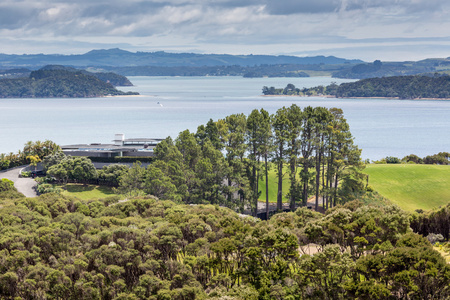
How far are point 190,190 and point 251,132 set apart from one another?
9.88 m

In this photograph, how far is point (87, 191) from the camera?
58.2 meters

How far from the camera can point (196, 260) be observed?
27094 millimetres

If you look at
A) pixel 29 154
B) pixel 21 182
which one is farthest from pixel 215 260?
pixel 29 154

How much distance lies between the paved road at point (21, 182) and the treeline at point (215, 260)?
24.2m

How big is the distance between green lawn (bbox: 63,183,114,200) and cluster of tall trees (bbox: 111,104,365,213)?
220 inches

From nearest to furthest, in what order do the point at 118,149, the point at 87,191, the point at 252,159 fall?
the point at 252,159 → the point at 87,191 → the point at 118,149

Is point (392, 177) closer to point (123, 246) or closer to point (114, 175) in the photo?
point (114, 175)

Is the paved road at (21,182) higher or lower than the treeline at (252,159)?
lower

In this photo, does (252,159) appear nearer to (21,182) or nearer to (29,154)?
(21,182)

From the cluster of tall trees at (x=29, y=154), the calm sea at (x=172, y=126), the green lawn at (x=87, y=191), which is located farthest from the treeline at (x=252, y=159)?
the calm sea at (x=172, y=126)

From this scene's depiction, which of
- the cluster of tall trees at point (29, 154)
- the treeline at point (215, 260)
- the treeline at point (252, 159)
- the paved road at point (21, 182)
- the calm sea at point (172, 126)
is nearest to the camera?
the treeline at point (215, 260)

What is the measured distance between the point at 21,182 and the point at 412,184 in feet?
166

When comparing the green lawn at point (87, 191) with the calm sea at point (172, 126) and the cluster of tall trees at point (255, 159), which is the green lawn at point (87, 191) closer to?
the cluster of tall trees at point (255, 159)

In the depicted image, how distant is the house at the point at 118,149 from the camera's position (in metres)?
72.2
